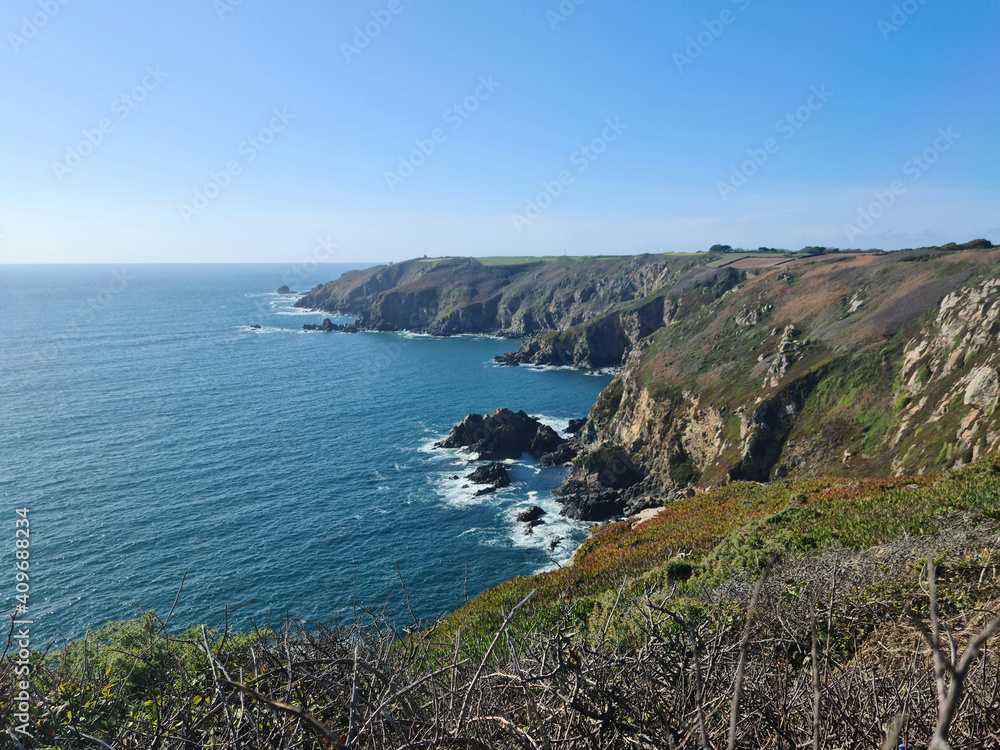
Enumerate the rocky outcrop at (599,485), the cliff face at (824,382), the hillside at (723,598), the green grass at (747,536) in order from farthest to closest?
the rocky outcrop at (599,485) → the cliff face at (824,382) → the green grass at (747,536) → the hillside at (723,598)

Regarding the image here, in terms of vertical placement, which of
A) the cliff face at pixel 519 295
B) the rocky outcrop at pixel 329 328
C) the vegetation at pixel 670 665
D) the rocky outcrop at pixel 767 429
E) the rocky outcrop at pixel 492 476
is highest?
the cliff face at pixel 519 295

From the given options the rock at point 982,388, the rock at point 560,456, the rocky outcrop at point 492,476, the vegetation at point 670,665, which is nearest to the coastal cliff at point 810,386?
the rock at point 982,388

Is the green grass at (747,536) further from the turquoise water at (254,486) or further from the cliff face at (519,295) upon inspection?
the cliff face at (519,295)

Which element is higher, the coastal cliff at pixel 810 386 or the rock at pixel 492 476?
the coastal cliff at pixel 810 386

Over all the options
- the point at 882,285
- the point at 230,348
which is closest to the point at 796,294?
the point at 882,285

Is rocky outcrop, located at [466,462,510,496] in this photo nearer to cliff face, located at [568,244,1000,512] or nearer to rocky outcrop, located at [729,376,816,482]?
cliff face, located at [568,244,1000,512]

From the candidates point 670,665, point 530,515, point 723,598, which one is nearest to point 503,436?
point 530,515

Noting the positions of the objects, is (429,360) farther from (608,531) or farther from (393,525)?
(608,531)
